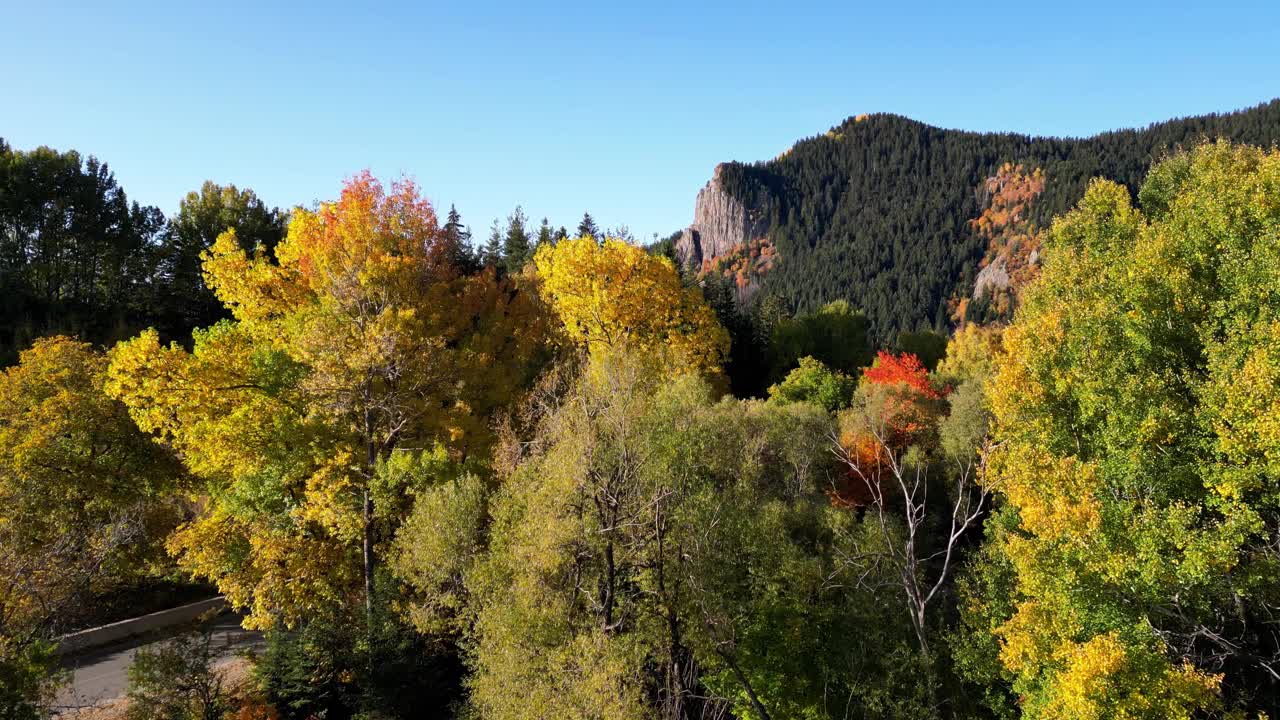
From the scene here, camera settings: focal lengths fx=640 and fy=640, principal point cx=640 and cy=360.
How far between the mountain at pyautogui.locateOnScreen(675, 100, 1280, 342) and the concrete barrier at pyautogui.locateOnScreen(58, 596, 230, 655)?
10761 centimetres

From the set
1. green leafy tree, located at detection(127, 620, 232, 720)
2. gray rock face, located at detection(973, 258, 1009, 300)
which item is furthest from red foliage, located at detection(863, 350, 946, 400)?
gray rock face, located at detection(973, 258, 1009, 300)

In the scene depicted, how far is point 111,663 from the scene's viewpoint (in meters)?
20.2

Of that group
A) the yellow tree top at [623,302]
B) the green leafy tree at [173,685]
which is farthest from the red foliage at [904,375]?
the green leafy tree at [173,685]

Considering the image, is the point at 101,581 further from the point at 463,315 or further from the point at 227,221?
the point at 227,221

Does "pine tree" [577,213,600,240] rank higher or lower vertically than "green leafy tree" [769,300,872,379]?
higher

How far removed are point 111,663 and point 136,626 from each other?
2355 millimetres

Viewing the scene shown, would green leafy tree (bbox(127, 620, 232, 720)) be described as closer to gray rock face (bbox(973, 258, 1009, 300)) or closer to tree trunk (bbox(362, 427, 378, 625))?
tree trunk (bbox(362, 427, 378, 625))

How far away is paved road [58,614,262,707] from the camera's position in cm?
1800

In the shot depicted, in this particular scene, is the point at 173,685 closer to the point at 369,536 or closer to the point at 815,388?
the point at 369,536

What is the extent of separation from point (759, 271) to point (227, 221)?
154 metres

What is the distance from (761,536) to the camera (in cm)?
1820

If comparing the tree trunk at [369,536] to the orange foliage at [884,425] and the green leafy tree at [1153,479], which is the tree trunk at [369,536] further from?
the orange foliage at [884,425]

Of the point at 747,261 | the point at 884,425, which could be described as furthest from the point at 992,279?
the point at 884,425

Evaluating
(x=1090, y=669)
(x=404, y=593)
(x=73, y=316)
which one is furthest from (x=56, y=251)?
(x=1090, y=669)
